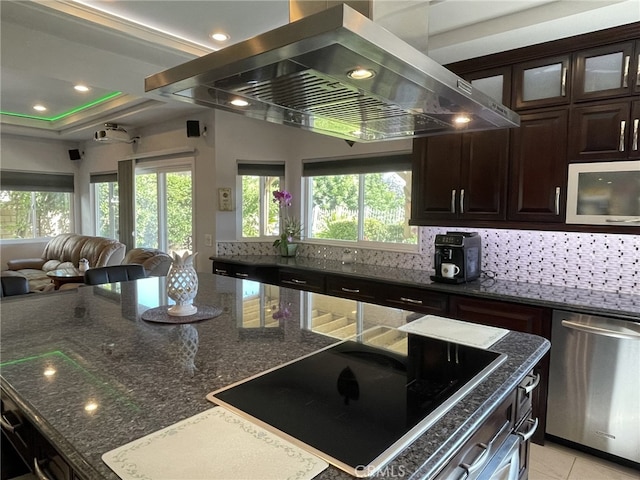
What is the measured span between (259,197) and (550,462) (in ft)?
12.3

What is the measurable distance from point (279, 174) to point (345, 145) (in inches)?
38.8

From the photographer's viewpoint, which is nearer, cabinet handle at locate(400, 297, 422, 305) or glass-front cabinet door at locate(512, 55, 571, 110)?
glass-front cabinet door at locate(512, 55, 571, 110)

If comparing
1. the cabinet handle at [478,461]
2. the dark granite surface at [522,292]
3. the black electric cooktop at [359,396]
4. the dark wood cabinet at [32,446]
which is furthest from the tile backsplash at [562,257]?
the dark wood cabinet at [32,446]

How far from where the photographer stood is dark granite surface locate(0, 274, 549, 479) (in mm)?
862

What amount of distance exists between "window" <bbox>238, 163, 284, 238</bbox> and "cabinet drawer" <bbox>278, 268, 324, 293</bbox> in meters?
1.07

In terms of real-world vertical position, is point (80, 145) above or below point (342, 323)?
above

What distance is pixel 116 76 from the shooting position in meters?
3.09

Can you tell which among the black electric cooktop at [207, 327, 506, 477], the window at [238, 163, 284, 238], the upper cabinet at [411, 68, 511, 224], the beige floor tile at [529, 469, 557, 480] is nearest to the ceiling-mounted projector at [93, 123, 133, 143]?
the window at [238, 163, 284, 238]

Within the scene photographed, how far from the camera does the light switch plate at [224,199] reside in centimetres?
450

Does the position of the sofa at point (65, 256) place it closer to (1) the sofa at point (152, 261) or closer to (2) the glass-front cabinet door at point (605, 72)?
(1) the sofa at point (152, 261)

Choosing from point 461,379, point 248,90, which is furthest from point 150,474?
point 248,90

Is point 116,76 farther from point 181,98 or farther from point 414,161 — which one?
point 414,161

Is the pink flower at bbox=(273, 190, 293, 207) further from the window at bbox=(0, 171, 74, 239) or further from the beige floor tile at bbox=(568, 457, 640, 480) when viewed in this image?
the window at bbox=(0, 171, 74, 239)

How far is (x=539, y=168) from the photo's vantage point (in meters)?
2.65
